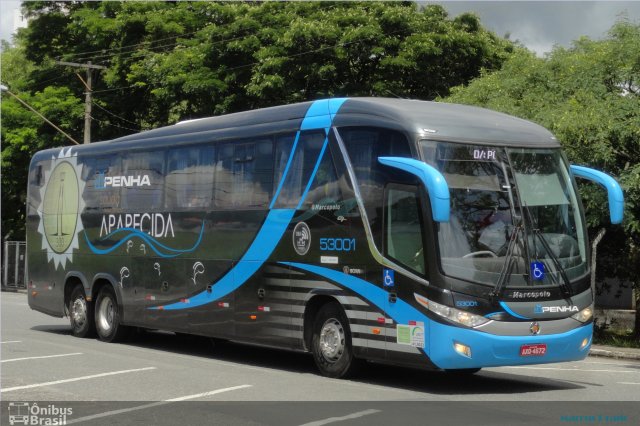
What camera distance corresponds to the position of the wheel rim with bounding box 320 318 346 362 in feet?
43.7

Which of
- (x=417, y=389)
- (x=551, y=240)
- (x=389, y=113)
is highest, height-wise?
(x=389, y=113)

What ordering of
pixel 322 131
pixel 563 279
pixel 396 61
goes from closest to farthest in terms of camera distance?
pixel 563 279 < pixel 322 131 < pixel 396 61

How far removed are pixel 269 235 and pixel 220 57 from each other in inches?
869

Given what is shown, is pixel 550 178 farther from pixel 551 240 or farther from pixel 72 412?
pixel 72 412

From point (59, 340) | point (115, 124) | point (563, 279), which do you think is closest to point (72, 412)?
point (563, 279)

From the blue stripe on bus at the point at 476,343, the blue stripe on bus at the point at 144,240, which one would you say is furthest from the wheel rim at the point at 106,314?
the blue stripe on bus at the point at 476,343

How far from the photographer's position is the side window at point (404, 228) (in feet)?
39.8

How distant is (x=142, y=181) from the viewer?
18.0m

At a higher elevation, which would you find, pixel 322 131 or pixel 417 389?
pixel 322 131

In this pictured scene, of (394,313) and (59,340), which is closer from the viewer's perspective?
(394,313)

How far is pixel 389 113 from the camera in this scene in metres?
12.8

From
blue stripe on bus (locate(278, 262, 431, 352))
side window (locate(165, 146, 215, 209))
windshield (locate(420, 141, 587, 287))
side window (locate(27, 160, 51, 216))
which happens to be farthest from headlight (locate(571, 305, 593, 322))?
side window (locate(27, 160, 51, 216))

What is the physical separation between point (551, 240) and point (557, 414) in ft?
9.06

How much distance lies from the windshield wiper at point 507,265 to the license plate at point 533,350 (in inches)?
28.8
